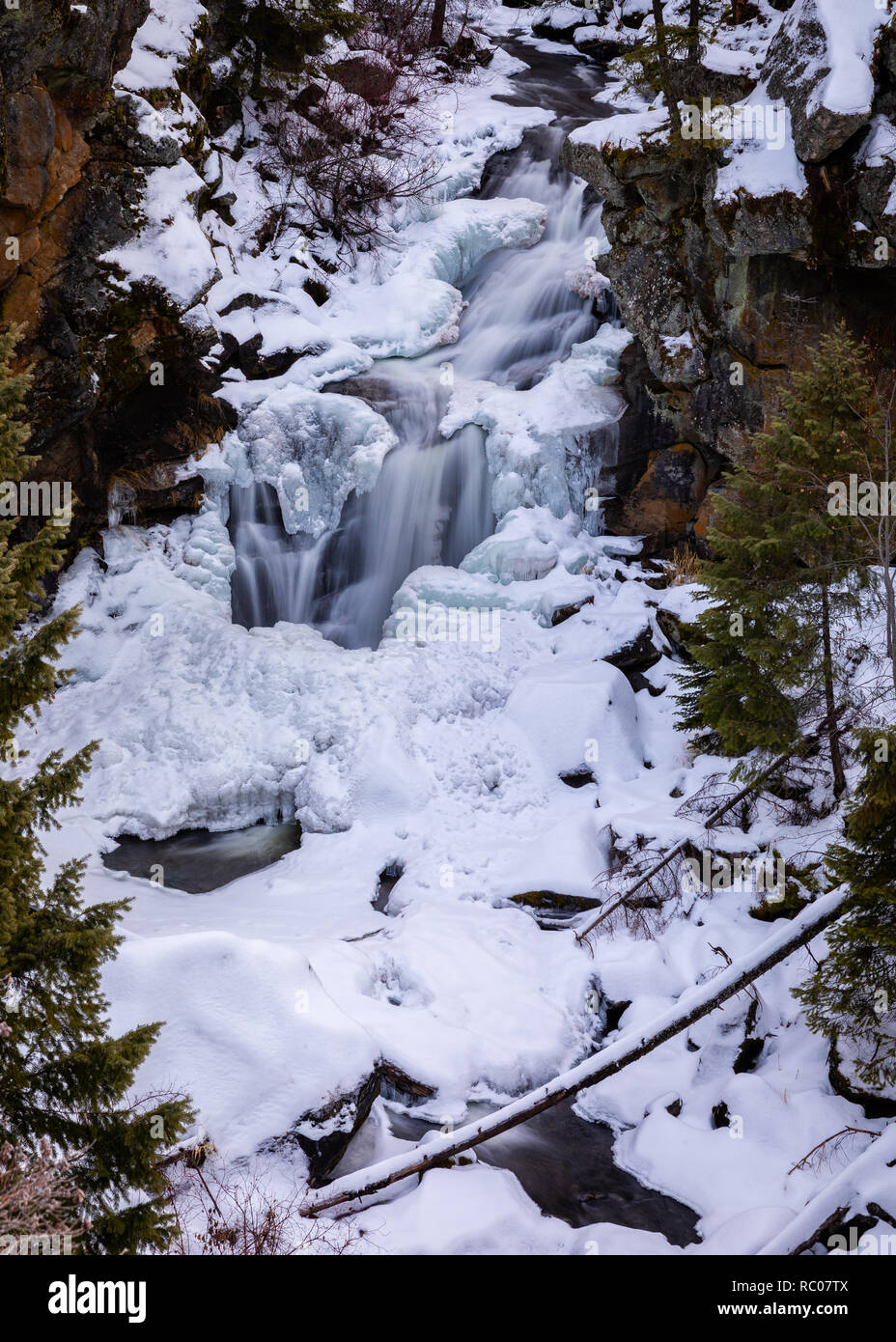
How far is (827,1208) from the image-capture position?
568 cm

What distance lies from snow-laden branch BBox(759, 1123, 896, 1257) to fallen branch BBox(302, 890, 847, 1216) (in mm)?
1349

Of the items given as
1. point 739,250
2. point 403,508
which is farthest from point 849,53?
point 403,508

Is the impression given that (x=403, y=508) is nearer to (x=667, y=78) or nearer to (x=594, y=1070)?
(x=667, y=78)

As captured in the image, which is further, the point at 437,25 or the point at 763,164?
the point at 437,25

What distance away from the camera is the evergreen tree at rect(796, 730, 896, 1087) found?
611cm

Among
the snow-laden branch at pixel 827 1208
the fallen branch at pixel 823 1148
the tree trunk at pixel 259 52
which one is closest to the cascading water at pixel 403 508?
the tree trunk at pixel 259 52

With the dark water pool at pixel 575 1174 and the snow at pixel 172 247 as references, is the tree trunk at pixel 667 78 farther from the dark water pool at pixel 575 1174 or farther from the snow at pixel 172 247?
the dark water pool at pixel 575 1174

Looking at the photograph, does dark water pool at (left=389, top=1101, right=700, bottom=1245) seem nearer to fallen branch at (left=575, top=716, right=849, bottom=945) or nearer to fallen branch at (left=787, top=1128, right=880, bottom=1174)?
fallen branch at (left=787, top=1128, right=880, bottom=1174)

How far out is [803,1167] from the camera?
273 inches

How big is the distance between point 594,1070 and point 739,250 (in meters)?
10.3

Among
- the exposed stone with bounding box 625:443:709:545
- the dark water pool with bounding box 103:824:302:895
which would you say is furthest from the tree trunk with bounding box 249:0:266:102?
the dark water pool with bounding box 103:824:302:895

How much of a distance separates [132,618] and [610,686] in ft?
22.2

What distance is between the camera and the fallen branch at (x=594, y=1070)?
20.8 feet

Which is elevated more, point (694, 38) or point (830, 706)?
point (694, 38)
